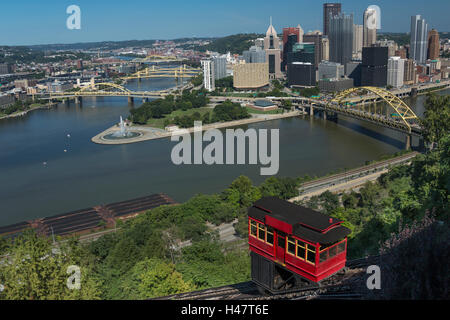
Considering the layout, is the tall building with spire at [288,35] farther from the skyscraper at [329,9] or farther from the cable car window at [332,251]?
the cable car window at [332,251]

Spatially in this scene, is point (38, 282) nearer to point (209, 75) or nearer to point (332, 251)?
point (332, 251)

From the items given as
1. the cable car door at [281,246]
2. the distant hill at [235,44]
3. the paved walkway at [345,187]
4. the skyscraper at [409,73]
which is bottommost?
the paved walkway at [345,187]

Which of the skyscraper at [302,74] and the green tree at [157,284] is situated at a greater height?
the skyscraper at [302,74]

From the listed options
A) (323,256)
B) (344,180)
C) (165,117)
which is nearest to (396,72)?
(165,117)

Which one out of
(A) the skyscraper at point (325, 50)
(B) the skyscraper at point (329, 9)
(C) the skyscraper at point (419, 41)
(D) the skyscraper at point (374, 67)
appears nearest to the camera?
(D) the skyscraper at point (374, 67)

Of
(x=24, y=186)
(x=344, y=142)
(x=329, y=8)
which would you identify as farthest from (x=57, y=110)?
(x=329, y=8)

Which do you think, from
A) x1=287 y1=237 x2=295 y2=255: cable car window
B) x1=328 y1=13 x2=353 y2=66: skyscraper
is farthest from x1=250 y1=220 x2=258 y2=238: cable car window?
x1=328 y1=13 x2=353 y2=66: skyscraper

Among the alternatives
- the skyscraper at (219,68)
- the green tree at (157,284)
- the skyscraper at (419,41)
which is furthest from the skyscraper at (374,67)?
the green tree at (157,284)
